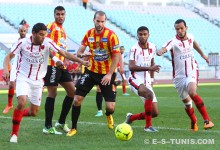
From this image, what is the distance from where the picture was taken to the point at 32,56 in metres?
10.7

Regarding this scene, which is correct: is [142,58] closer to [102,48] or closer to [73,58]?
[102,48]

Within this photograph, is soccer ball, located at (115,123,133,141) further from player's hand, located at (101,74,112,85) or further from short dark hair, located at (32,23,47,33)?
short dark hair, located at (32,23,47,33)

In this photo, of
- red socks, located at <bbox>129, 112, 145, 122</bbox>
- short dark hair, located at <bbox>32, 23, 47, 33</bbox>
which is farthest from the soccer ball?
red socks, located at <bbox>129, 112, 145, 122</bbox>

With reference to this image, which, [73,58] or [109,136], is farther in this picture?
[109,136]

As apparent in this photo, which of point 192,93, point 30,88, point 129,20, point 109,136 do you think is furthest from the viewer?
point 129,20

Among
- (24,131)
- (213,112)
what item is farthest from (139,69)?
(213,112)

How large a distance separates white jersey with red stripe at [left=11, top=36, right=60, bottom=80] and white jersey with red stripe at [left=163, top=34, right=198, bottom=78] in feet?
8.71

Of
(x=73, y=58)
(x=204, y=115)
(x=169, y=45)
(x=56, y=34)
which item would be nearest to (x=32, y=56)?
(x=73, y=58)

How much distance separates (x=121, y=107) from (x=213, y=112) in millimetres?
3243

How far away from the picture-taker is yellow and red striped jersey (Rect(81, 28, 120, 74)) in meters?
11.4

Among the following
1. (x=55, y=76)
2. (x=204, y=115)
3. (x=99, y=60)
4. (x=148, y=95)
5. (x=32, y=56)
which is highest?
(x=32, y=56)

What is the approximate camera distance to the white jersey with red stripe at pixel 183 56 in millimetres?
12180

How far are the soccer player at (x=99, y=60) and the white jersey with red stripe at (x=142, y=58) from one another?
1.03 m

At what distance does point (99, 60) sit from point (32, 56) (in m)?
1.44
